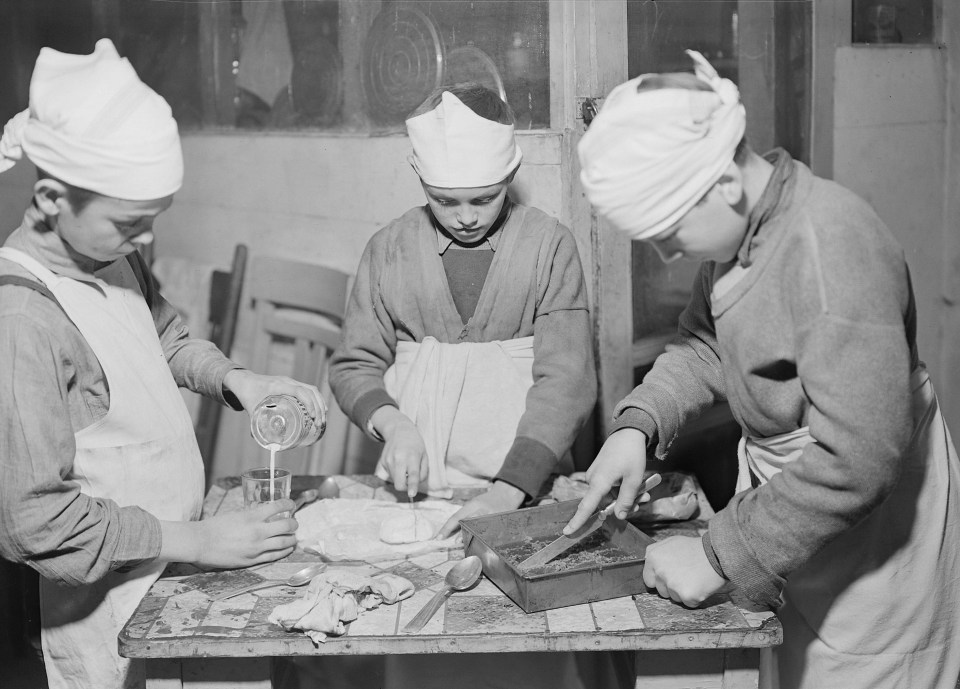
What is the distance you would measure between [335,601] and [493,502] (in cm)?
55

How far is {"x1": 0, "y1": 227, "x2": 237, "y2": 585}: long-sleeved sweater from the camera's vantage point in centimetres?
161

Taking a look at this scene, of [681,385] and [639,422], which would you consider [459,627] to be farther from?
[681,385]

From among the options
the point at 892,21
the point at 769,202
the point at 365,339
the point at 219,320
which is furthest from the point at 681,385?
the point at 219,320

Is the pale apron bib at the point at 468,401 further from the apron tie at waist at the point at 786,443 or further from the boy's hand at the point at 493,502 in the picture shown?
the apron tie at waist at the point at 786,443

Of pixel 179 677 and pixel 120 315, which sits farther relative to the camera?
pixel 120 315

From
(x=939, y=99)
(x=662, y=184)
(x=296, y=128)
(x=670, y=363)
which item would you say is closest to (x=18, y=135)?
(x=662, y=184)

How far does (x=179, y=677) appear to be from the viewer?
1.66 metres

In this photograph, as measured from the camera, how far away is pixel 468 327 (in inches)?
94.1

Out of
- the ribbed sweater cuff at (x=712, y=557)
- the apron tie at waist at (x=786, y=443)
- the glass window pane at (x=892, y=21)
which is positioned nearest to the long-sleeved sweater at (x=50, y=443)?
the ribbed sweater cuff at (x=712, y=557)

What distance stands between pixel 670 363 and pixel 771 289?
1.36ft

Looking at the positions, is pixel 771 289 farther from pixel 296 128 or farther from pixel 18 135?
pixel 296 128

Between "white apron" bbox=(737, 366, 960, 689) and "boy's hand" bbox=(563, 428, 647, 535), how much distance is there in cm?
21

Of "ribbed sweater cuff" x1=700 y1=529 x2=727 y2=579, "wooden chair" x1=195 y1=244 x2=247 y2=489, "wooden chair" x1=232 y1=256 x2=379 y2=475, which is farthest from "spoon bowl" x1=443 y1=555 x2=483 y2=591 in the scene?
"wooden chair" x1=195 y1=244 x2=247 y2=489

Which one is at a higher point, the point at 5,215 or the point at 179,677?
the point at 5,215
